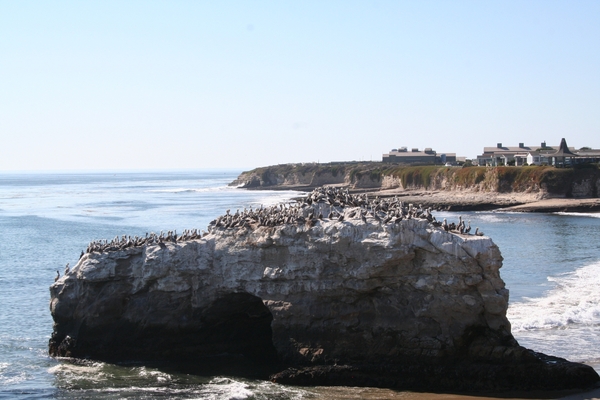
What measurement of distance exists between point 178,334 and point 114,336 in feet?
6.34

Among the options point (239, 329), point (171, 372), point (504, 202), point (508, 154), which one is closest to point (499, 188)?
point (504, 202)

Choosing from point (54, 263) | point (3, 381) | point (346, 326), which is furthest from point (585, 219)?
point (3, 381)

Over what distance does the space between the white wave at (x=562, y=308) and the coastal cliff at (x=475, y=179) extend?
47047 mm

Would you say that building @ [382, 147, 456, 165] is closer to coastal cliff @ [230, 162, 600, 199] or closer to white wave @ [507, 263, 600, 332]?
coastal cliff @ [230, 162, 600, 199]

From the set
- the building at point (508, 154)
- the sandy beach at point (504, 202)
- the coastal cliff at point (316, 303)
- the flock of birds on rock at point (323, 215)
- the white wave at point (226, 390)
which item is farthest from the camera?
the building at point (508, 154)

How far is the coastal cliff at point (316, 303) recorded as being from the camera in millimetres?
18172

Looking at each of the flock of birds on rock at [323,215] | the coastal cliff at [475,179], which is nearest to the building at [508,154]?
the coastal cliff at [475,179]

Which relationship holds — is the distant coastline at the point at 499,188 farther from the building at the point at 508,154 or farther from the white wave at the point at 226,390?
the white wave at the point at 226,390

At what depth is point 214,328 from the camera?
2120cm

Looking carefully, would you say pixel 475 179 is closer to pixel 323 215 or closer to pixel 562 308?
pixel 562 308

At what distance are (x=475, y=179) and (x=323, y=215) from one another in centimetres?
6851

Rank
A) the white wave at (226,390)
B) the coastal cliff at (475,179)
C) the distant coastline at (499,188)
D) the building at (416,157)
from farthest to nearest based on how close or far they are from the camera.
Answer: the building at (416,157), the coastal cliff at (475,179), the distant coastline at (499,188), the white wave at (226,390)

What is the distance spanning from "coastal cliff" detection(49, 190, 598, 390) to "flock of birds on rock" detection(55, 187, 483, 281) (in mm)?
55

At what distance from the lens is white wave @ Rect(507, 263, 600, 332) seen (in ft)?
80.5
